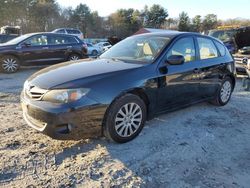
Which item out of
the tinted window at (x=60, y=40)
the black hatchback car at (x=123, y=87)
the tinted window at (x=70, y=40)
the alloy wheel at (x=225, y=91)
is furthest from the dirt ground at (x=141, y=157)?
the tinted window at (x=70, y=40)

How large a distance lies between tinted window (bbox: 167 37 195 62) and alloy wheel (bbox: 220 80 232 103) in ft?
4.41

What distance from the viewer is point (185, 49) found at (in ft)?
17.0

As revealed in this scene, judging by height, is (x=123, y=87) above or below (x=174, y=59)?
below

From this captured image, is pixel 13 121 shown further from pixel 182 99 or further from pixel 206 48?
pixel 206 48

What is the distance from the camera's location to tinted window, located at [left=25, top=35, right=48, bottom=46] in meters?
11.0

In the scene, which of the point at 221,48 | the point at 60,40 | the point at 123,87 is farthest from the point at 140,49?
the point at 60,40

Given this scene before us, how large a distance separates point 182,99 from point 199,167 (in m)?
1.62

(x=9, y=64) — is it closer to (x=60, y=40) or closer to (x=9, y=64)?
(x=9, y=64)

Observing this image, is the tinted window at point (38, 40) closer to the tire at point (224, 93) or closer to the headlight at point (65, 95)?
the tire at point (224, 93)

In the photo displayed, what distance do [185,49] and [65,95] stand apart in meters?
2.48

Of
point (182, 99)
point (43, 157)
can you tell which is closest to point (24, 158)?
point (43, 157)

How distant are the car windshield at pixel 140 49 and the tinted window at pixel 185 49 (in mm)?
177

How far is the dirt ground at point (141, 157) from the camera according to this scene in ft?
10.9

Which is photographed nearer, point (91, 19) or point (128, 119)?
point (128, 119)
